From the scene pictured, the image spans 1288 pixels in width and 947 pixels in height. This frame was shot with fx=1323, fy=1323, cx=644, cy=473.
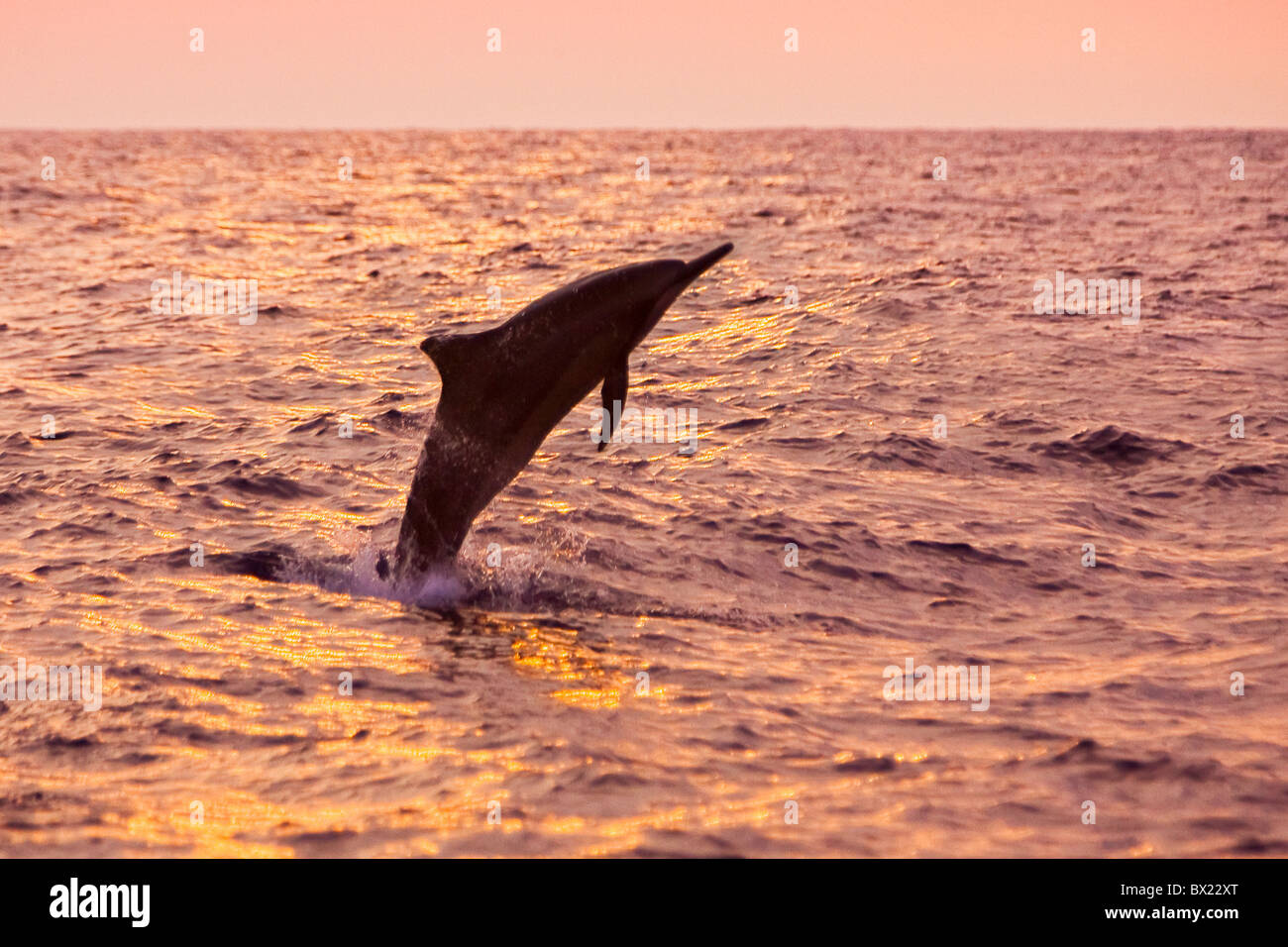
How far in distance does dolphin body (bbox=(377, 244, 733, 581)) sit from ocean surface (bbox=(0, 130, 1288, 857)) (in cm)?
97

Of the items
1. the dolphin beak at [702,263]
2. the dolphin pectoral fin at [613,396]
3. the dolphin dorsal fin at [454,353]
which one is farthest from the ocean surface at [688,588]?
the dolphin beak at [702,263]

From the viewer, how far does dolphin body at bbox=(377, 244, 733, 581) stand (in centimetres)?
950

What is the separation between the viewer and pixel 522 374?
9.90m

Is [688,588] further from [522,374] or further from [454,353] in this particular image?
[454,353]

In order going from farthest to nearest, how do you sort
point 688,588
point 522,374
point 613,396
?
1. point 688,588
2. point 522,374
3. point 613,396

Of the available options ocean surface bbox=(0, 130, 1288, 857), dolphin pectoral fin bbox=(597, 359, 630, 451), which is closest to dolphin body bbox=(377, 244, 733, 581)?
dolphin pectoral fin bbox=(597, 359, 630, 451)

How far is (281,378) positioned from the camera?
2083 cm

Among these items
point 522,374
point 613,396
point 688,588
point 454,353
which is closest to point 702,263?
point 613,396

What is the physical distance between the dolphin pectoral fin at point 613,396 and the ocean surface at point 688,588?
159 cm

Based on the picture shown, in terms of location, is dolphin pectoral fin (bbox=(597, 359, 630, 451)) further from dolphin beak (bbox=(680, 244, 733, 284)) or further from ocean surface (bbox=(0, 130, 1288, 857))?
ocean surface (bbox=(0, 130, 1288, 857))

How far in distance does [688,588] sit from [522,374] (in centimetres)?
255

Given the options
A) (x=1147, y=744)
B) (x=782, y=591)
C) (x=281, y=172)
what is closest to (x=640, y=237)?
(x=782, y=591)

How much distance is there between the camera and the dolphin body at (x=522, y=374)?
31.2ft

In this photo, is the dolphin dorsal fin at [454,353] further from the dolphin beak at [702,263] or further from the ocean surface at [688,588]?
the ocean surface at [688,588]
